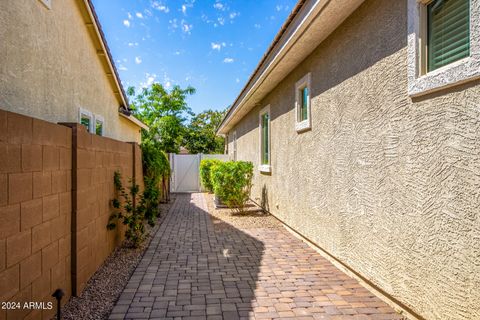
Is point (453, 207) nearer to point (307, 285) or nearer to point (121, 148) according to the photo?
point (307, 285)

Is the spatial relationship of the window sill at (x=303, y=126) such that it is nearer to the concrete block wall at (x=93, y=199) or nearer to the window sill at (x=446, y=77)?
the window sill at (x=446, y=77)

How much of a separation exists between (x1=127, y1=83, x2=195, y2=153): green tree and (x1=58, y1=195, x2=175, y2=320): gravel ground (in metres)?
24.0

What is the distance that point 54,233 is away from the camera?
343 centimetres

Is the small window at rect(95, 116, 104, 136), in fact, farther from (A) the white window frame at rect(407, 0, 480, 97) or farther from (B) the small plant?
(A) the white window frame at rect(407, 0, 480, 97)

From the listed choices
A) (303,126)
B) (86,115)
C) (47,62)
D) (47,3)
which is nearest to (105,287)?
(47,62)

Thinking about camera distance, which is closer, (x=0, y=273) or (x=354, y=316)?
(x=0, y=273)

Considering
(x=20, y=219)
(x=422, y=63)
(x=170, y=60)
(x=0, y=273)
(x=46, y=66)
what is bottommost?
(x=0, y=273)

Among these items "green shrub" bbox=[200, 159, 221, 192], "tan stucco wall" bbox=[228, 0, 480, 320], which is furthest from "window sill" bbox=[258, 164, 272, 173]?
"green shrub" bbox=[200, 159, 221, 192]

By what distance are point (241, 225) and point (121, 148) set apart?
12.6 ft

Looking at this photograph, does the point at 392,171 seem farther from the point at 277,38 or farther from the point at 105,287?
the point at 105,287

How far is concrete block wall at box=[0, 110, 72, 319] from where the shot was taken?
256 cm

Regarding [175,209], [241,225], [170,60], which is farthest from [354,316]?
[170,60]

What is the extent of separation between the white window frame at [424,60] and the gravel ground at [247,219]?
5.75 m

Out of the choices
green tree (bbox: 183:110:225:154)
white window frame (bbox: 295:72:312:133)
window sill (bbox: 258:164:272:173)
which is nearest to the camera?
white window frame (bbox: 295:72:312:133)
